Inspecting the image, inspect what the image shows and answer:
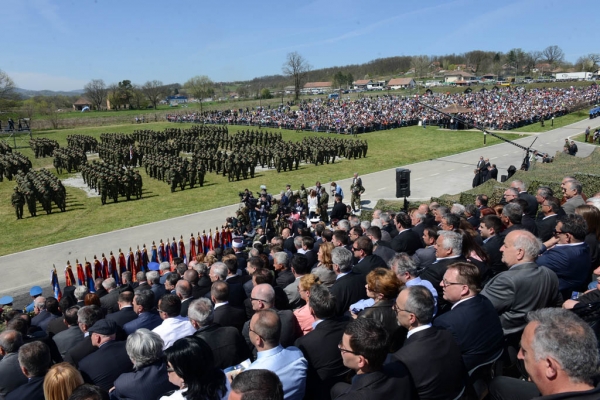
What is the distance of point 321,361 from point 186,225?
14.5m

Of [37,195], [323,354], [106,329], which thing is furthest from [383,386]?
[37,195]

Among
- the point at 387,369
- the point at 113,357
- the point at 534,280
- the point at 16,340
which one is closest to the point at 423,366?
the point at 387,369

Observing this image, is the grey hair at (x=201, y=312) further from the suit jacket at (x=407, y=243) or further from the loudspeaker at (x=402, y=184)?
the loudspeaker at (x=402, y=184)

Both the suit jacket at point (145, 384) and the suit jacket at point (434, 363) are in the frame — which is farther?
the suit jacket at point (145, 384)

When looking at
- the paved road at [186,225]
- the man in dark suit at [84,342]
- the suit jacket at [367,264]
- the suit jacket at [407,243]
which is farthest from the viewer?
the paved road at [186,225]

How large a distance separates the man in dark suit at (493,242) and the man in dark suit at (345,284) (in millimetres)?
1741

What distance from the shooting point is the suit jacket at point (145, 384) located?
3.34m

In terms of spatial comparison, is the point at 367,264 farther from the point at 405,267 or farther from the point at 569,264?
the point at 569,264

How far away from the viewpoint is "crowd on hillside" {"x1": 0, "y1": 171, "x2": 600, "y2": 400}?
2.55m

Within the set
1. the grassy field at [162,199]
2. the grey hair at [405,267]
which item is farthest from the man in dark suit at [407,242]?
the grassy field at [162,199]

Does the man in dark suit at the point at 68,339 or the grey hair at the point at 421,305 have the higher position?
the grey hair at the point at 421,305

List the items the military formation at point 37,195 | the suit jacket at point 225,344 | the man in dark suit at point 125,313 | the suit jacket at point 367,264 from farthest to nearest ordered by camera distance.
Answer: the military formation at point 37,195, the suit jacket at point 367,264, the man in dark suit at point 125,313, the suit jacket at point 225,344

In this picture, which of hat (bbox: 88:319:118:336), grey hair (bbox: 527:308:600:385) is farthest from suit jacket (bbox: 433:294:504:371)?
hat (bbox: 88:319:118:336)

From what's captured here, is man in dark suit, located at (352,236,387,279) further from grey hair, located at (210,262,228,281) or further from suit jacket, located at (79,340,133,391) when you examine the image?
suit jacket, located at (79,340,133,391)
